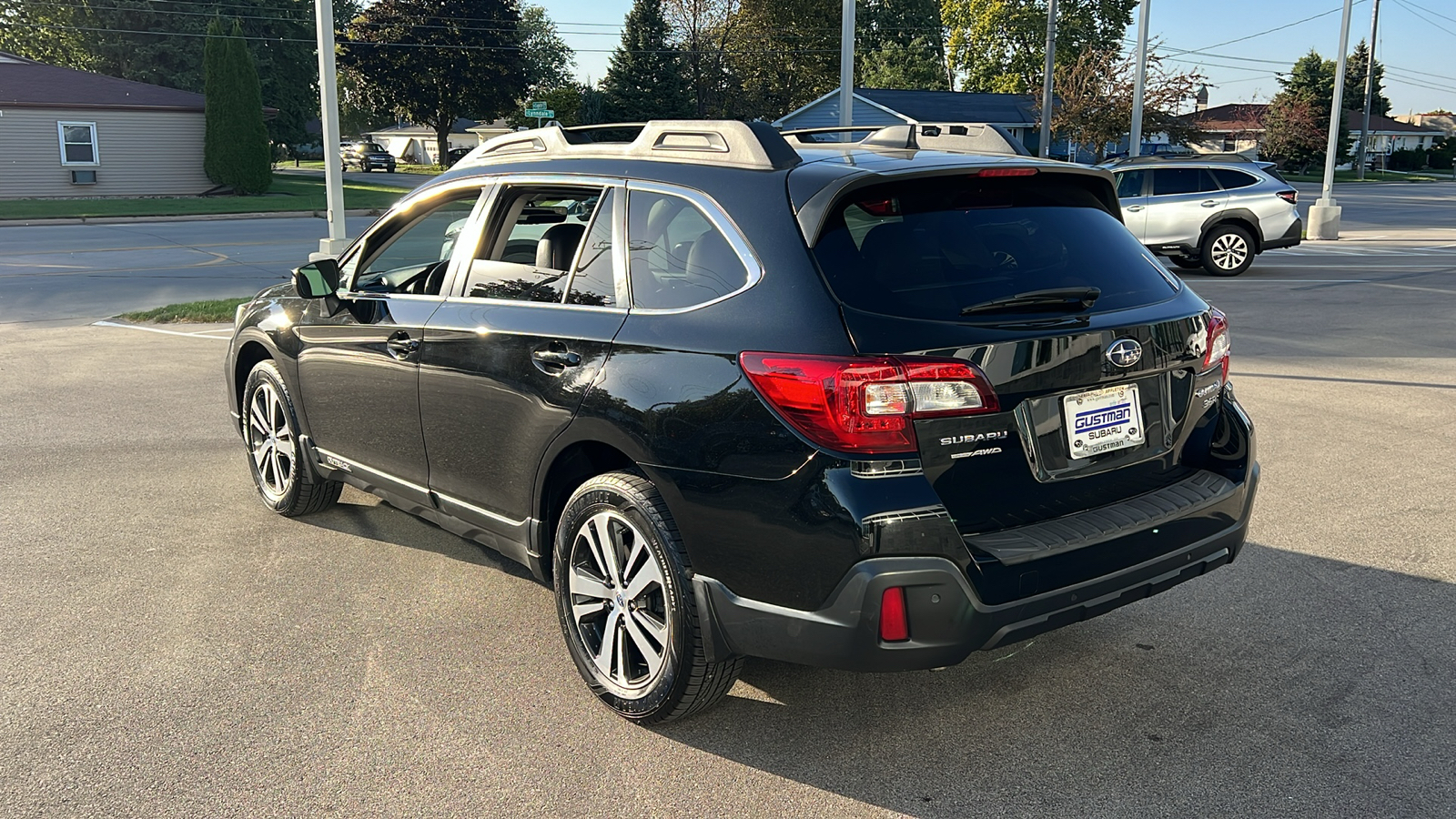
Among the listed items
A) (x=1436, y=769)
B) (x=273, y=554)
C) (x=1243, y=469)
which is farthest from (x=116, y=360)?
(x=1436, y=769)

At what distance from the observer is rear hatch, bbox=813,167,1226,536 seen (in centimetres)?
316

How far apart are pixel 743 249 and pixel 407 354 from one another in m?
1.79

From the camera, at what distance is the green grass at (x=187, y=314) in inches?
525

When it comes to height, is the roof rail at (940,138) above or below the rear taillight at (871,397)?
above

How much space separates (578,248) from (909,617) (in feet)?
5.81

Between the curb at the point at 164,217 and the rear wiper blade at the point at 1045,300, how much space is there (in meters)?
28.3

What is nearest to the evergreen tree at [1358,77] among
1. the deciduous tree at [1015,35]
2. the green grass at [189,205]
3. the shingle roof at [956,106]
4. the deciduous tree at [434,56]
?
the deciduous tree at [1015,35]

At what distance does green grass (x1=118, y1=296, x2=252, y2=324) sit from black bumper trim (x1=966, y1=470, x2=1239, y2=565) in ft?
39.2

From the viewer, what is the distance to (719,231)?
354 centimetres

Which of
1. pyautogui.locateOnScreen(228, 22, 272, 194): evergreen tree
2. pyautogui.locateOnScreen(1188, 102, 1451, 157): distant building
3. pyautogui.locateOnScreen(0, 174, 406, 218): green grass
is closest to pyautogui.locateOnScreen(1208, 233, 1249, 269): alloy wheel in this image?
pyautogui.locateOnScreen(0, 174, 406, 218): green grass

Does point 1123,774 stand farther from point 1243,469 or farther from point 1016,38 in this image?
point 1016,38

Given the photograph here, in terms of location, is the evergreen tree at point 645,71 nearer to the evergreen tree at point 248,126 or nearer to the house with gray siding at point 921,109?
the house with gray siding at point 921,109

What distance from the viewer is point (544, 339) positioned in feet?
12.8

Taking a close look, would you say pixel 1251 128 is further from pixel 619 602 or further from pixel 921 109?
pixel 619 602
